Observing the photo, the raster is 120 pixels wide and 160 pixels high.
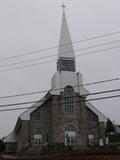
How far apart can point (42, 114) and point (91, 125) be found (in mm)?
8277

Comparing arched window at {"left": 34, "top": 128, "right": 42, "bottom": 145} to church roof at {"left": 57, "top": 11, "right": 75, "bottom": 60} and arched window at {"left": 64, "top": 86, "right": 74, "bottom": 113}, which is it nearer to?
arched window at {"left": 64, "top": 86, "right": 74, "bottom": 113}

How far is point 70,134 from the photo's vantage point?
53.3m

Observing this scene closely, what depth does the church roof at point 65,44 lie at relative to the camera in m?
56.8

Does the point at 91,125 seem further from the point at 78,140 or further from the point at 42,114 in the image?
the point at 42,114

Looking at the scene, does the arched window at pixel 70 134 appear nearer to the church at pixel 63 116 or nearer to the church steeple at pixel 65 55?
the church at pixel 63 116

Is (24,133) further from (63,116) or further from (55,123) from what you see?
(63,116)

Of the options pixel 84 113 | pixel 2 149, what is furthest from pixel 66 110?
pixel 2 149

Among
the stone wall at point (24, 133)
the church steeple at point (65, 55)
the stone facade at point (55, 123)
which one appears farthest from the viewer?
the church steeple at point (65, 55)

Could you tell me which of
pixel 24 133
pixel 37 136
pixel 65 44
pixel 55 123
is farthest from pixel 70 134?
pixel 65 44

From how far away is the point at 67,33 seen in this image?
191ft

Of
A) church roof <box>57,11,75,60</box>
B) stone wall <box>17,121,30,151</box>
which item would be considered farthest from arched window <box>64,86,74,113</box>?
stone wall <box>17,121,30,151</box>

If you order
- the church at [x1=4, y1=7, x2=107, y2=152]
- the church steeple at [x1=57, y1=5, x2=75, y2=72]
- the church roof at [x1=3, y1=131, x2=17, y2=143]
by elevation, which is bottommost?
the church roof at [x1=3, y1=131, x2=17, y2=143]

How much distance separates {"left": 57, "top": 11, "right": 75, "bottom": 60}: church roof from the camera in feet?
186

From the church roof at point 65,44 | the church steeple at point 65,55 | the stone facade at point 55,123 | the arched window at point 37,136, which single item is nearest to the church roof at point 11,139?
the stone facade at point 55,123
